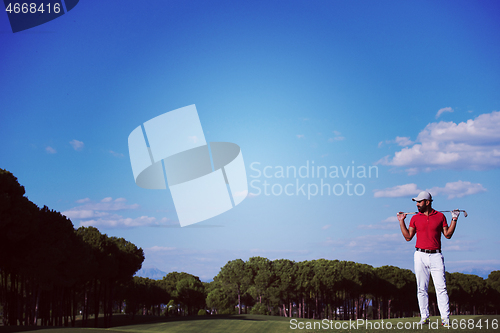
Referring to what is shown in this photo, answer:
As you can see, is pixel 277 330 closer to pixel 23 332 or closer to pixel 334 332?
pixel 23 332

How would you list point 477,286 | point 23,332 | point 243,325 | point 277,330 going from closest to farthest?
point 23,332, point 277,330, point 243,325, point 477,286

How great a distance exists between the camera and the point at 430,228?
12.6 metres

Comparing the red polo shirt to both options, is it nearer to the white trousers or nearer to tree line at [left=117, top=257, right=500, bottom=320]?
the white trousers

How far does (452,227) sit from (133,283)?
10250cm

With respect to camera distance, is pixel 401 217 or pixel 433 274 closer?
pixel 433 274

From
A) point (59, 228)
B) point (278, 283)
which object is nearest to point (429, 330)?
point (59, 228)

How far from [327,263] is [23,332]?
82.6 meters

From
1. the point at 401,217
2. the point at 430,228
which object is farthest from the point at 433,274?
the point at 401,217

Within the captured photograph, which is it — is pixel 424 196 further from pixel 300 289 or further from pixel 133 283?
pixel 133 283

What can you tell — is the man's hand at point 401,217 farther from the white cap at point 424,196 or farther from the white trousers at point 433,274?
the white trousers at point 433,274

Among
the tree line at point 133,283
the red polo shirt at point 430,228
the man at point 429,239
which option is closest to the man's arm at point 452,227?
the man at point 429,239

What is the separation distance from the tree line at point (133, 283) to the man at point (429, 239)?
107 feet

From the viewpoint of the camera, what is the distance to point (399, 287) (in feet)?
353

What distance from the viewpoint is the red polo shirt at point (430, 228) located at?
1257 centimetres
